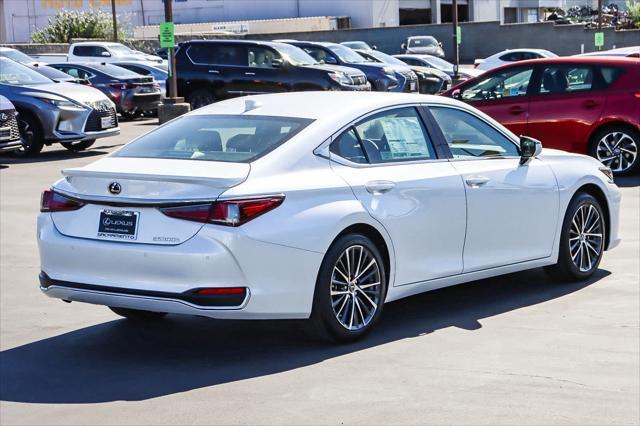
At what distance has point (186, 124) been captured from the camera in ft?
24.3

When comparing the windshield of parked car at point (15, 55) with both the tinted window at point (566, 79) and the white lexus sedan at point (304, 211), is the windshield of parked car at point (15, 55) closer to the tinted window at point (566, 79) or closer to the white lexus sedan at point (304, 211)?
the tinted window at point (566, 79)

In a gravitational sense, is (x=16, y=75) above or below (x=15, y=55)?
below

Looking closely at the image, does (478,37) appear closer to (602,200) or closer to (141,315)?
(602,200)

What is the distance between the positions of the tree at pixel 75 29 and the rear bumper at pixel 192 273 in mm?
52053

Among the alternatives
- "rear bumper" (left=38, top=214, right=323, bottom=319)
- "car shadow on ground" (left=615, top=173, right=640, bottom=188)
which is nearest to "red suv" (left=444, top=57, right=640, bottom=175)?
"car shadow on ground" (left=615, top=173, right=640, bottom=188)

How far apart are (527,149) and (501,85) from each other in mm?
8187

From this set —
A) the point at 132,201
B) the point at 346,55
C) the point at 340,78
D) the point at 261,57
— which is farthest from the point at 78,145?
the point at 132,201

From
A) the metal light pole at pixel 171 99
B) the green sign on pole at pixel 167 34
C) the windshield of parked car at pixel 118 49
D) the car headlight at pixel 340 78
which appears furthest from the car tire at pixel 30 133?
the windshield of parked car at pixel 118 49

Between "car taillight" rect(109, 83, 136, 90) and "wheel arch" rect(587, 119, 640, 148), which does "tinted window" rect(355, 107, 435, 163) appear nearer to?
"wheel arch" rect(587, 119, 640, 148)

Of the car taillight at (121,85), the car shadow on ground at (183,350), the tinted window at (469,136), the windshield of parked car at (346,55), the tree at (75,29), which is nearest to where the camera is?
the car shadow on ground at (183,350)

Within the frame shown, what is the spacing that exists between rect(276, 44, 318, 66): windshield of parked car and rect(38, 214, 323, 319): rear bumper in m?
19.8

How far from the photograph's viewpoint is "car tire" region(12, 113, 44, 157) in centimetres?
1894

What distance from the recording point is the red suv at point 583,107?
15.4 metres

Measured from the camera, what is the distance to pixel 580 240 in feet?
28.3
